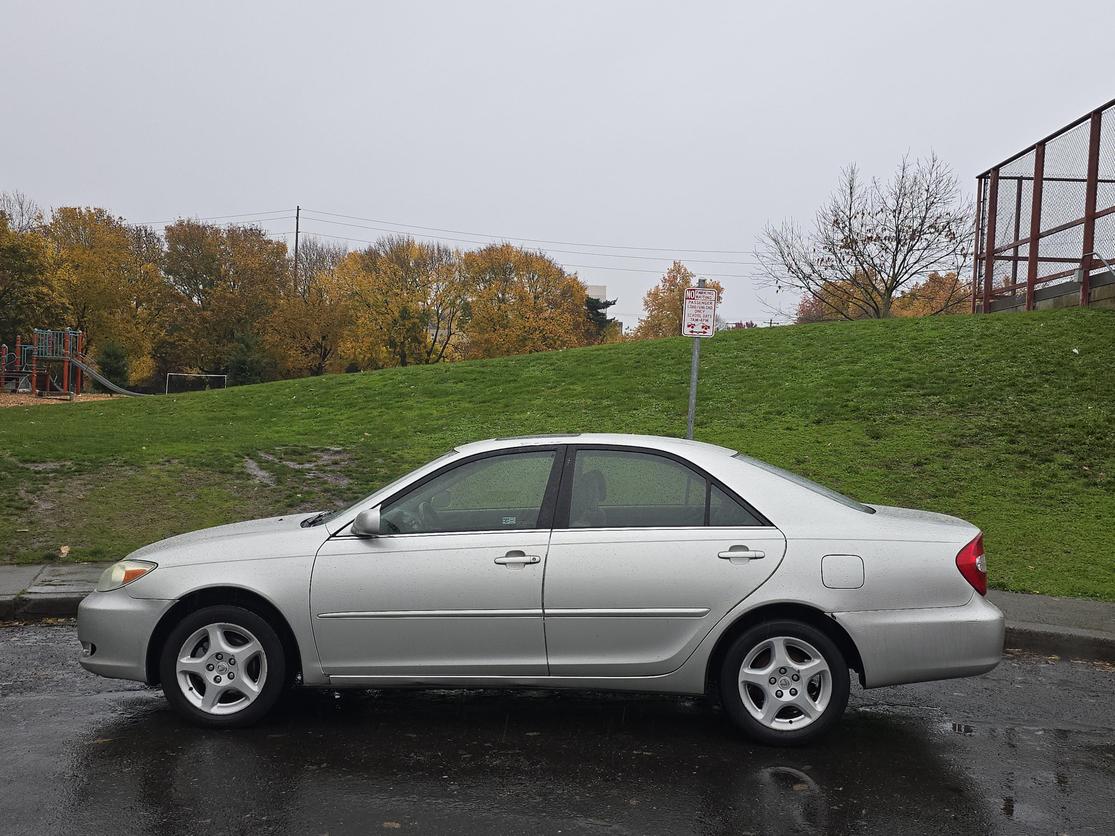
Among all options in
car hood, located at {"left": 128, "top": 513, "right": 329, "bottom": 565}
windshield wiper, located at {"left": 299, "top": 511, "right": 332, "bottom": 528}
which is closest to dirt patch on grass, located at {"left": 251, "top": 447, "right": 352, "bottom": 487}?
windshield wiper, located at {"left": 299, "top": 511, "right": 332, "bottom": 528}

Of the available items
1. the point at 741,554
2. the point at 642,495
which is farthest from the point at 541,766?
the point at 642,495

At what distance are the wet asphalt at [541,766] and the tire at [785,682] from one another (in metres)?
0.12

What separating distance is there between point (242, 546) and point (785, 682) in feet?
9.27

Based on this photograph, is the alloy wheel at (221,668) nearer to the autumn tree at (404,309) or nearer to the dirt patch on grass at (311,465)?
the dirt patch on grass at (311,465)

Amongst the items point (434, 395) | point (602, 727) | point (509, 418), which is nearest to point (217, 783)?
point (602, 727)

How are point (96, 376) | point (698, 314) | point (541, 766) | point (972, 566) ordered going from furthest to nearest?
point (96, 376) → point (698, 314) → point (972, 566) → point (541, 766)

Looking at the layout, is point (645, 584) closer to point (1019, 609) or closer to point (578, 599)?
point (578, 599)

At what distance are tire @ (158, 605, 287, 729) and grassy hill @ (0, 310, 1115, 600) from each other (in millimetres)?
4458

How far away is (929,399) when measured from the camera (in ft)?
52.0

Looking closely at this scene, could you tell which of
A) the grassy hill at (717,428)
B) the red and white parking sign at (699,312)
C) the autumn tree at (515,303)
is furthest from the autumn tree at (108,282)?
the red and white parking sign at (699,312)

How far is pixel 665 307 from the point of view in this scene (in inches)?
2926

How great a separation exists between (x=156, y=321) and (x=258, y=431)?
41.9 metres

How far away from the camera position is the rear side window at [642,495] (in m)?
4.81

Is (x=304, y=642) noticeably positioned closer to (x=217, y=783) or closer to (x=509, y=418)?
(x=217, y=783)
